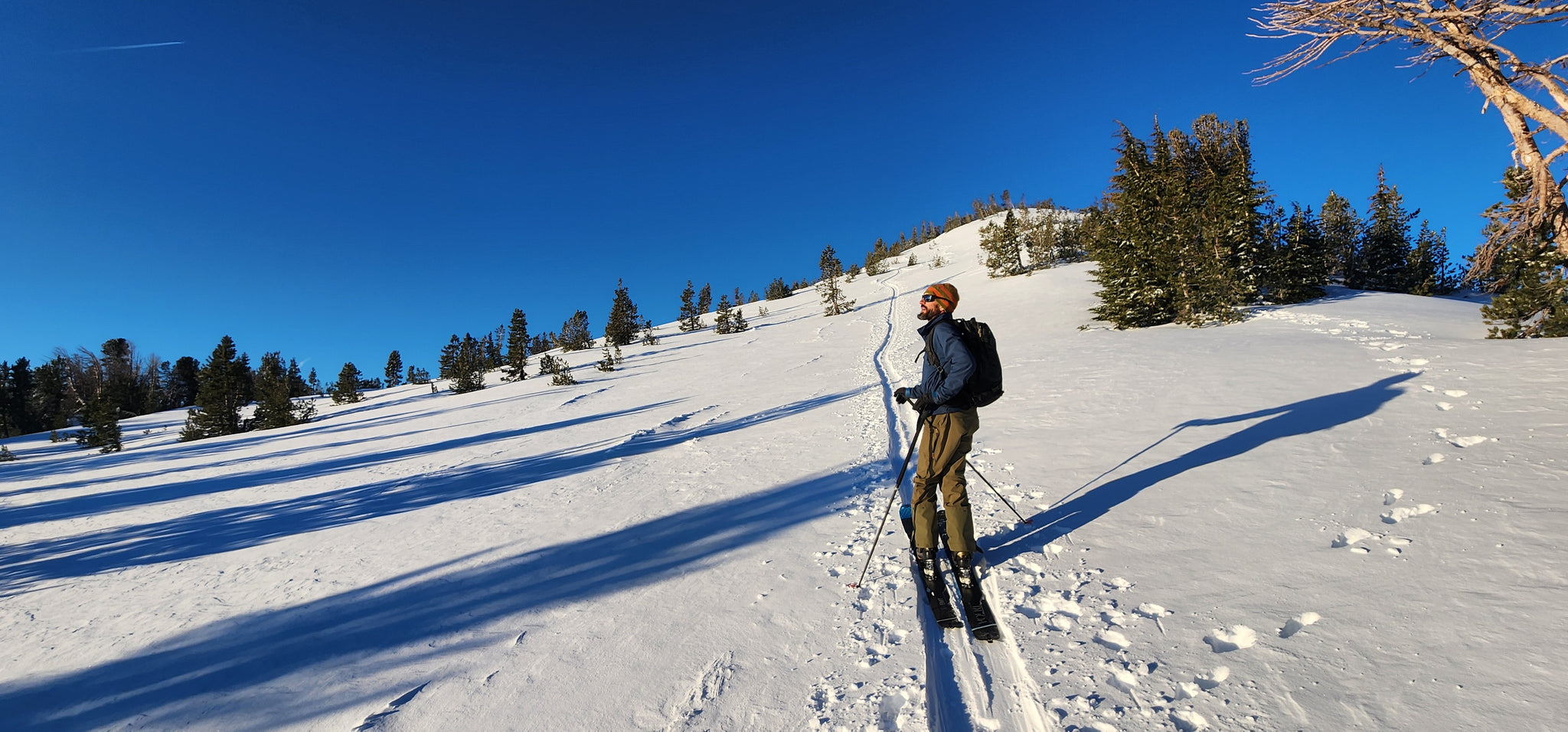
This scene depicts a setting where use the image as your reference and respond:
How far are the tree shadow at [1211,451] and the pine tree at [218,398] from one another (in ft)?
114

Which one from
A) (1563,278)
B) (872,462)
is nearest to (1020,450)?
(872,462)

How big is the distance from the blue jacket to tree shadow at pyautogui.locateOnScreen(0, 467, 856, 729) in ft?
7.78

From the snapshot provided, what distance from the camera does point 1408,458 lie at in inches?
211

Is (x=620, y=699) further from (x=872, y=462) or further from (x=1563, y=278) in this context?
(x=1563, y=278)

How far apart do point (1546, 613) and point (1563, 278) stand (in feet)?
50.0

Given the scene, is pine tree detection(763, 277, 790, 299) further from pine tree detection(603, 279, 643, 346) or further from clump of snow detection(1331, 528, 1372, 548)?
clump of snow detection(1331, 528, 1372, 548)

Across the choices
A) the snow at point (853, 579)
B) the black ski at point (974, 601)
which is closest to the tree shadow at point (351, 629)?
the snow at point (853, 579)

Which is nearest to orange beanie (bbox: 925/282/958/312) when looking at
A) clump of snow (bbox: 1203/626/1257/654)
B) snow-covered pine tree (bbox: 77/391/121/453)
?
clump of snow (bbox: 1203/626/1257/654)

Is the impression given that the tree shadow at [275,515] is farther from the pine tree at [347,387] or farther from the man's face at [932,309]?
the pine tree at [347,387]

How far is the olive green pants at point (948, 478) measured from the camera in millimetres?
3994

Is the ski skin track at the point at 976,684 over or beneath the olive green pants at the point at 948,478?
beneath

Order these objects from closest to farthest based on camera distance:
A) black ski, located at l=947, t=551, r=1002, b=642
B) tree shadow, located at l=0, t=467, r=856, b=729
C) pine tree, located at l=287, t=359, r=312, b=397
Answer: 1. tree shadow, located at l=0, t=467, r=856, b=729
2. black ski, located at l=947, t=551, r=1002, b=642
3. pine tree, located at l=287, t=359, r=312, b=397

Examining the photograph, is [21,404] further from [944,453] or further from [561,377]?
[944,453]

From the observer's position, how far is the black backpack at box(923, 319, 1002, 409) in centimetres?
402
